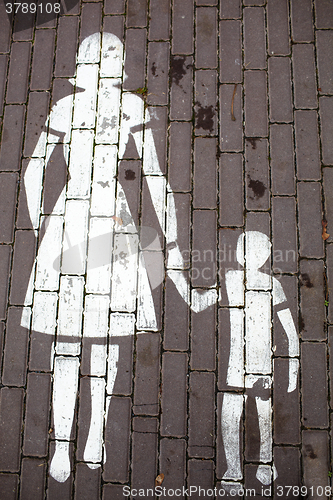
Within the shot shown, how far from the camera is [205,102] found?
11.0 ft

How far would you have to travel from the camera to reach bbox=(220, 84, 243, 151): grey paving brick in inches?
129

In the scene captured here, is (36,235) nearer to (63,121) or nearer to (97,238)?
(97,238)

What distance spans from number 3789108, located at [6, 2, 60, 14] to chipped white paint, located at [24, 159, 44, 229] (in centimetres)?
156

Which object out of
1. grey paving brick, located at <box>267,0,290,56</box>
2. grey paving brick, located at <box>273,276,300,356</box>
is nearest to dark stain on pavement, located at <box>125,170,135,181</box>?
grey paving brick, located at <box>273,276,300,356</box>

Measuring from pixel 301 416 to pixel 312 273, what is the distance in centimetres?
118

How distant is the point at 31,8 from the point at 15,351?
3.32 meters

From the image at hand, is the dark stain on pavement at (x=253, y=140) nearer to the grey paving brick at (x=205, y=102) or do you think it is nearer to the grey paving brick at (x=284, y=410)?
the grey paving brick at (x=205, y=102)

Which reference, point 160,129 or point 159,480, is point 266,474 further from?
point 160,129

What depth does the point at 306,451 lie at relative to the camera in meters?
2.93

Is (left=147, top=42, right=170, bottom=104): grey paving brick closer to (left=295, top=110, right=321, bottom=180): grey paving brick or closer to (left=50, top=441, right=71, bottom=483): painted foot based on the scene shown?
(left=295, top=110, right=321, bottom=180): grey paving brick

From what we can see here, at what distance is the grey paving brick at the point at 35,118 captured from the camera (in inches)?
→ 133

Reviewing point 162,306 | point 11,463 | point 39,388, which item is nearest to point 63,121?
point 162,306

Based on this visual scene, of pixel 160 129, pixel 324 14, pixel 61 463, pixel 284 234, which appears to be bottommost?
pixel 61 463

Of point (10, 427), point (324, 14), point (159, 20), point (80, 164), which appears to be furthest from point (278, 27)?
point (10, 427)
